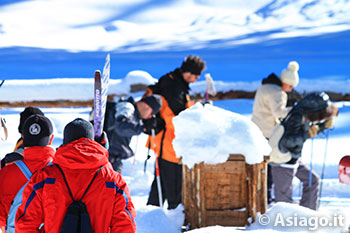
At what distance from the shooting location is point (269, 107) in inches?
221

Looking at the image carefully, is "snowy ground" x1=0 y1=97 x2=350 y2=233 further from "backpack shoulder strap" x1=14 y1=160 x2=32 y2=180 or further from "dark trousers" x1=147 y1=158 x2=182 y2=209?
"backpack shoulder strap" x1=14 y1=160 x2=32 y2=180

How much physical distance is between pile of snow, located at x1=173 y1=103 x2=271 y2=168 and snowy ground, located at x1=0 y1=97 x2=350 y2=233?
1.76ft

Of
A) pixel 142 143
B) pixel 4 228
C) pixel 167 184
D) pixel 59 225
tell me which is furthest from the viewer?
pixel 142 143

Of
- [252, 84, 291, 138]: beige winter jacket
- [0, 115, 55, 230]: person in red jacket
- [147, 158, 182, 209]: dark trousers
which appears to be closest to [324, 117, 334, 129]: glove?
[252, 84, 291, 138]: beige winter jacket

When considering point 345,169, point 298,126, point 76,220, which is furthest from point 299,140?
point 76,220

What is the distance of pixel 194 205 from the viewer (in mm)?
4125

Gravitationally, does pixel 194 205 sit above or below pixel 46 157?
below

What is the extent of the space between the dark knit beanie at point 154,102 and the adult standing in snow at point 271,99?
4.64 ft

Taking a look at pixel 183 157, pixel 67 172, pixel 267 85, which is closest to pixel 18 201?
pixel 67 172

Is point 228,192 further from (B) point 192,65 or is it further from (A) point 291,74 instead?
(A) point 291,74

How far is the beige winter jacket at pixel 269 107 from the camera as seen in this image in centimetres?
552

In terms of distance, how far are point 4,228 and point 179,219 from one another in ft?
6.13

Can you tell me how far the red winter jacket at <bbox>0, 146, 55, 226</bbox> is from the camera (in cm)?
255

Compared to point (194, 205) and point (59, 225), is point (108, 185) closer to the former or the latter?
point (59, 225)
